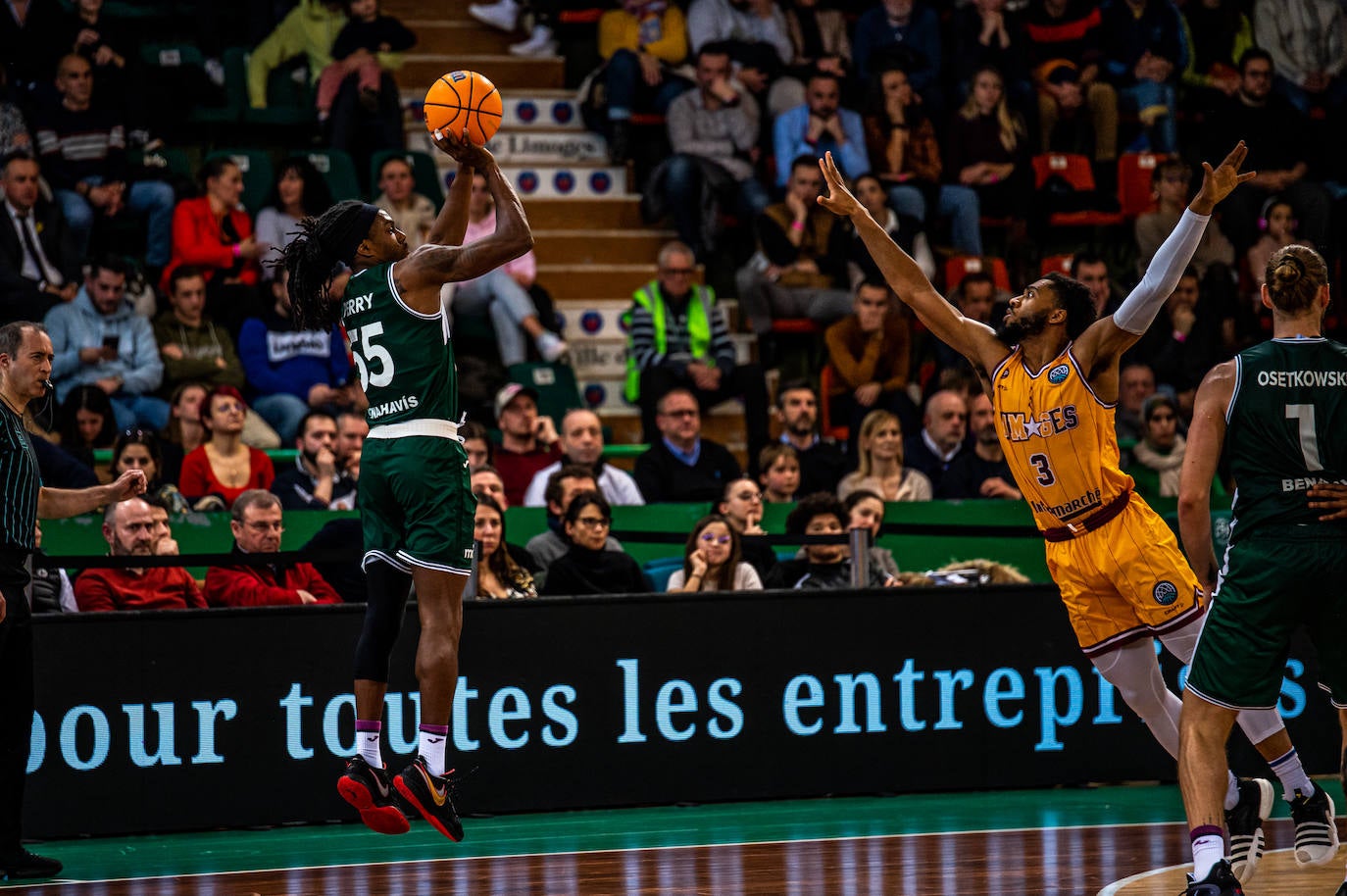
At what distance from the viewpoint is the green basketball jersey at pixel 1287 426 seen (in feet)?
19.6

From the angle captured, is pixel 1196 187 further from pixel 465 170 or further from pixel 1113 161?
pixel 465 170

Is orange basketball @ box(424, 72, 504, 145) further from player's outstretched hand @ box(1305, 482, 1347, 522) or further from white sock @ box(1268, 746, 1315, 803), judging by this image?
white sock @ box(1268, 746, 1315, 803)

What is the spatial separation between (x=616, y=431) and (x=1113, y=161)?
214 inches

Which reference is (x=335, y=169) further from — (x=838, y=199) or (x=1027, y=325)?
(x=1027, y=325)


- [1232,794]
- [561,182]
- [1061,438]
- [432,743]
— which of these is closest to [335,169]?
[561,182]

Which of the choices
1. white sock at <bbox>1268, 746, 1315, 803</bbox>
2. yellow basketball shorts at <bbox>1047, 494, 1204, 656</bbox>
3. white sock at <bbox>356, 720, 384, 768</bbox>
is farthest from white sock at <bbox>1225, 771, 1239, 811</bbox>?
white sock at <bbox>356, 720, 384, 768</bbox>

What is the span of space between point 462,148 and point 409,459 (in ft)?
3.83

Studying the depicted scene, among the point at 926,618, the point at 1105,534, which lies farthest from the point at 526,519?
the point at 1105,534

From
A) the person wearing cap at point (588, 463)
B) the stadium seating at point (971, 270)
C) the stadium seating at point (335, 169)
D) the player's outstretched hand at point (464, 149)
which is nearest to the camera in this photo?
the player's outstretched hand at point (464, 149)

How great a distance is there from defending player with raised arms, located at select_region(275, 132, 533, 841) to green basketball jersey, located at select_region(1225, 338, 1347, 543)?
2600 mm

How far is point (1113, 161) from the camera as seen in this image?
1617cm

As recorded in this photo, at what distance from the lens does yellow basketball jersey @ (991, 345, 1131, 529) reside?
693cm

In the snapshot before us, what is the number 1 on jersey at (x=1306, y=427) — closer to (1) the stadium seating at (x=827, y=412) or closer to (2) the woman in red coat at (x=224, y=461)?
(2) the woman in red coat at (x=224, y=461)

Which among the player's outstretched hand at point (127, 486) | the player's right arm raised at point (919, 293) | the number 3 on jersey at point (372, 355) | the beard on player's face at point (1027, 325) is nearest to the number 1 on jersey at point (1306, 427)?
the beard on player's face at point (1027, 325)
